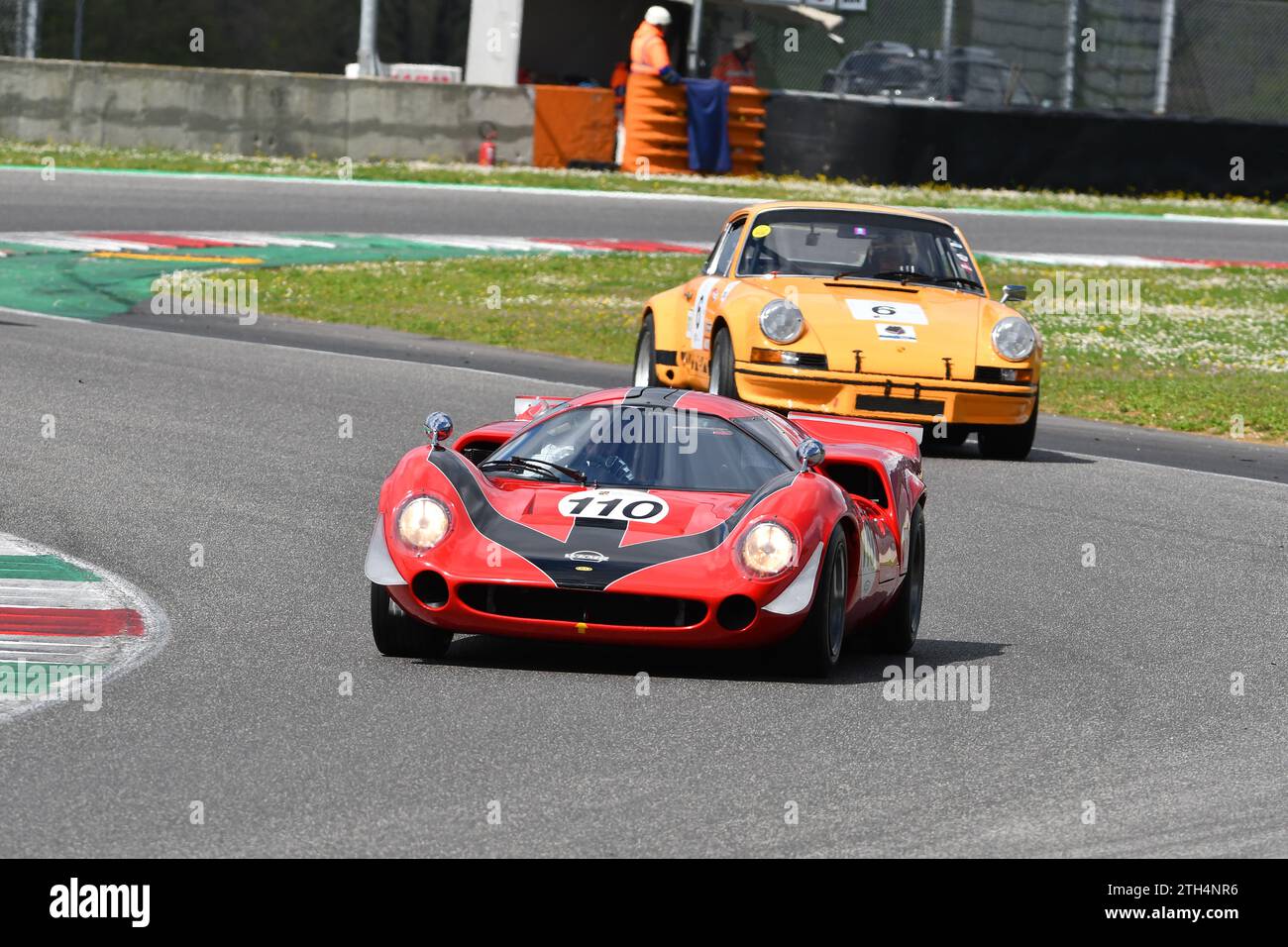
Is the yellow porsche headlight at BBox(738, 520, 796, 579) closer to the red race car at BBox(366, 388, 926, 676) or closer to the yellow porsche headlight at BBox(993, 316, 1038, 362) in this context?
the red race car at BBox(366, 388, 926, 676)

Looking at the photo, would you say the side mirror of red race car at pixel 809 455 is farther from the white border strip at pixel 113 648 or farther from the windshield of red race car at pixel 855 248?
the windshield of red race car at pixel 855 248

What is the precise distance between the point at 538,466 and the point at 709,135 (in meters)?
21.1

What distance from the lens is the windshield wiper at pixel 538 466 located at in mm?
7457

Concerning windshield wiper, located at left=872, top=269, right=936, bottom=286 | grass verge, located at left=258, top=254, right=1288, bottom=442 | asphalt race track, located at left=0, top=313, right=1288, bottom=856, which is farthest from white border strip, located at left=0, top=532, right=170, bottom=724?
grass verge, located at left=258, top=254, right=1288, bottom=442

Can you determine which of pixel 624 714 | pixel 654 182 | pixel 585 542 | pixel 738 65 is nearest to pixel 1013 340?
pixel 585 542

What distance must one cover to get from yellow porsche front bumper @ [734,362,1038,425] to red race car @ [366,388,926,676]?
4481 mm

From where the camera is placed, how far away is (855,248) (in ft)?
43.8

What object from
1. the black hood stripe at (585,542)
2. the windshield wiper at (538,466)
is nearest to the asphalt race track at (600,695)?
the black hood stripe at (585,542)

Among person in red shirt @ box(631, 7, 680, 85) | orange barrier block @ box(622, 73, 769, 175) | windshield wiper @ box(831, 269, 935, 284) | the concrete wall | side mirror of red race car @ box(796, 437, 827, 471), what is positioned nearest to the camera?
side mirror of red race car @ box(796, 437, 827, 471)

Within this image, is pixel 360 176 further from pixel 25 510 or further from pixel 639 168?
pixel 25 510

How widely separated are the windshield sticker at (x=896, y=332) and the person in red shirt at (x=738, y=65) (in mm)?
17302

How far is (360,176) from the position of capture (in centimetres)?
2606

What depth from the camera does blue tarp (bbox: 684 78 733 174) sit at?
27.9m
